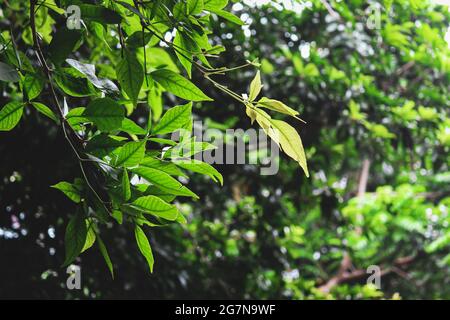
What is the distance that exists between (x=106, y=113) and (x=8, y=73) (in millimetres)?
119

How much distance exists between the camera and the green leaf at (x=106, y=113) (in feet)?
2.04

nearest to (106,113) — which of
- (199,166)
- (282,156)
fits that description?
(199,166)

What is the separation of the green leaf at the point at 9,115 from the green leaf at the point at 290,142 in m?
0.31

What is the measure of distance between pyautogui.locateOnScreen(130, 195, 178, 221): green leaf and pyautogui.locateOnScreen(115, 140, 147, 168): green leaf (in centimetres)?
4

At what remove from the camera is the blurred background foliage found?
1533 mm

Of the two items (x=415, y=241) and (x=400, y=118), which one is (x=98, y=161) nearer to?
(x=400, y=118)

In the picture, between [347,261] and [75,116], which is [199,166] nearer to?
[75,116]

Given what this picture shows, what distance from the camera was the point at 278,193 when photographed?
2.27 meters

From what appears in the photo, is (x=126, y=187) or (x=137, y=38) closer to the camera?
(x=126, y=187)

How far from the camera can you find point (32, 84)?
63cm

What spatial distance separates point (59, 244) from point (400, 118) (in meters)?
1.35

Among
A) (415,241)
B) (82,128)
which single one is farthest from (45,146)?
(415,241)

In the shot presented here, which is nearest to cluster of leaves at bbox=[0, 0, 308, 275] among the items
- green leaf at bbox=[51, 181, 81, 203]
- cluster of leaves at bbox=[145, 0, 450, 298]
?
green leaf at bbox=[51, 181, 81, 203]

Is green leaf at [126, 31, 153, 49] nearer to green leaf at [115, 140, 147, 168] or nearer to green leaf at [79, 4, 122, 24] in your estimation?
green leaf at [79, 4, 122, 24]
